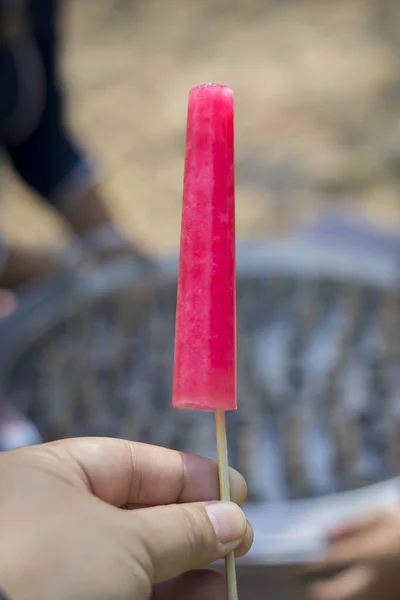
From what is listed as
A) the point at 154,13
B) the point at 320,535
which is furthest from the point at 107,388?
the point at 154,13

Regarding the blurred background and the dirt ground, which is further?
the dirt ground

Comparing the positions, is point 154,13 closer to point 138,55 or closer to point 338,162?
point 138,55

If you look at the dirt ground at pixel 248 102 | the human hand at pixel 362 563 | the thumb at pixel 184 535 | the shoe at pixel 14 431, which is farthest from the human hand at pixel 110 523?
the dirt ground at pixel 248 102

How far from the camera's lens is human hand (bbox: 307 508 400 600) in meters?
0.71

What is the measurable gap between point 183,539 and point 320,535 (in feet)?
1.08

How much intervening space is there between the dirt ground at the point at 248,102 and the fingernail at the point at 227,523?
1464 mm

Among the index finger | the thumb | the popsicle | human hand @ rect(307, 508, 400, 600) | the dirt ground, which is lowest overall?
human hand @ rect(307, 508, 400, 600)

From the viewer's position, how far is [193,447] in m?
1.09

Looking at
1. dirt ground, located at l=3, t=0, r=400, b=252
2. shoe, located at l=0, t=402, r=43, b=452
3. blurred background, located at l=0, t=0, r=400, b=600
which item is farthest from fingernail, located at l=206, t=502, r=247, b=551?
dirt ground, located at l=3, t=0, r=400, b=252

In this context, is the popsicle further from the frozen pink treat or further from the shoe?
the shoe

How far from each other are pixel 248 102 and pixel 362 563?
2.32 m

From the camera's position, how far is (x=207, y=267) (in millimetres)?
496

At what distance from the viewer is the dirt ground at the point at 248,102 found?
223 cm

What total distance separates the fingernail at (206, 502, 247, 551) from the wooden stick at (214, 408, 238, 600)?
13 mm
